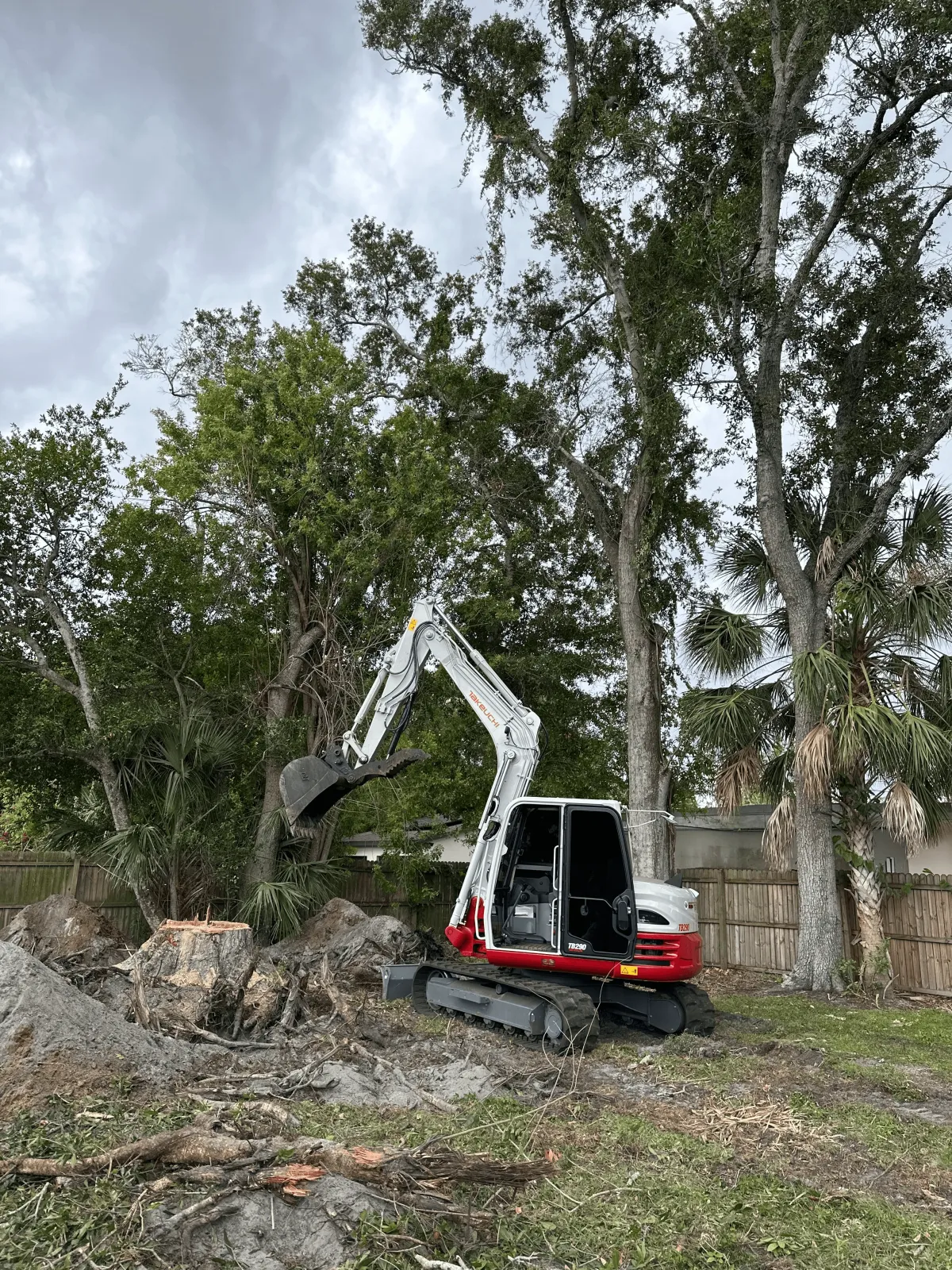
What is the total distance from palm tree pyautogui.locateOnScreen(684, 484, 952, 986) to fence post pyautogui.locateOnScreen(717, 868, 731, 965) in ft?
5.38

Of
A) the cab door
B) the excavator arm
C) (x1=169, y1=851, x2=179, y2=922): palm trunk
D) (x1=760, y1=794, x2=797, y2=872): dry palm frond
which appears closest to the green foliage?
(x1=169, y1=851, x2=179, y2=922): palm trunk

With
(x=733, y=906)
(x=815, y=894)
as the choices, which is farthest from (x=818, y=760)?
(x=733, y=906)

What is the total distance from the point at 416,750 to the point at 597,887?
2.32 metres

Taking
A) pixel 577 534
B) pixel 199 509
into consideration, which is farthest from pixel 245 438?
pixel 577 534

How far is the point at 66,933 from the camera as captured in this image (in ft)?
35.7

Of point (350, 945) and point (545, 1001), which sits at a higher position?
point (350, 945)

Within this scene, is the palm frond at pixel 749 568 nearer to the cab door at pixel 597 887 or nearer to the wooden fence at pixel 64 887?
the cab door at pixel 597 887

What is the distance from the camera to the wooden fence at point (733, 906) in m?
12.2

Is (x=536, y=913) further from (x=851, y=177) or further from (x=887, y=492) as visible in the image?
(x=851, y=177)

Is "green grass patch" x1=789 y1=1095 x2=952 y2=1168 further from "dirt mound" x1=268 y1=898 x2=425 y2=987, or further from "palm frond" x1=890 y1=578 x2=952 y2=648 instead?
"palm frond" x1=890 y1=578 x2=952 y2=648

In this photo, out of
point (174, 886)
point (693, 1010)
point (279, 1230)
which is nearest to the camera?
point (279, 1230)

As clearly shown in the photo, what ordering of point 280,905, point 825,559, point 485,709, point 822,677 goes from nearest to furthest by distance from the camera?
point 485,709
point 822,677
point 280,905
point 825,559

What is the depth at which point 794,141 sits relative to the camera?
584 inches

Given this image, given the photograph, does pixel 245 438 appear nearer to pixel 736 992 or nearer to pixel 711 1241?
pixel 736 992
